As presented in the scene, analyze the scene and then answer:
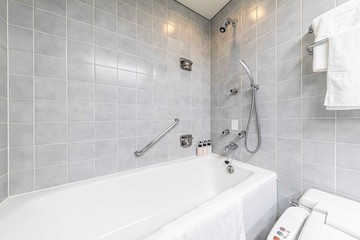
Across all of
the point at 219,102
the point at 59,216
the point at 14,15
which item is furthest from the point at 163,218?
the point at 14,15

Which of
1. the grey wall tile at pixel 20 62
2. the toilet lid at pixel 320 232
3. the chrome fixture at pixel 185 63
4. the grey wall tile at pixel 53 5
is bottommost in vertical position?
the toilet lid at pixel 320 232

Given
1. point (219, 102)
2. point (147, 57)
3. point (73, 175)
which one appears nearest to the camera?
point (73, 175)

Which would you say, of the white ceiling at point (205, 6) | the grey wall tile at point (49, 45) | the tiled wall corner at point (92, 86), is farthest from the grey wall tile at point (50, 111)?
the white ceiling at point (205, 6)

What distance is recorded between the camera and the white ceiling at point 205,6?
5.03 ft

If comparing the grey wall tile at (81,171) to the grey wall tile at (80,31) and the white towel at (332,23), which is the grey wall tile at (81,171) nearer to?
the grey wall tile at (80,31)

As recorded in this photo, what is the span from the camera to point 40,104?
3.09ft

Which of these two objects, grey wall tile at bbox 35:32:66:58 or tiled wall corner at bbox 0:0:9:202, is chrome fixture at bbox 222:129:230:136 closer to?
grey wall tile at bbox 35:32:66:58

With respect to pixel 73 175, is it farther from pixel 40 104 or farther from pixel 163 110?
pixel 163 110

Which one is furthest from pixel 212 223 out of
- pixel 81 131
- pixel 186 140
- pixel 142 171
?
pixel 81 131

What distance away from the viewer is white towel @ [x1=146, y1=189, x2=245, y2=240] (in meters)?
0.56

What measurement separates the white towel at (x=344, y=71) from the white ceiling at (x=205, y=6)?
4.10ft

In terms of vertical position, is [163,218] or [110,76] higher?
[110,76]

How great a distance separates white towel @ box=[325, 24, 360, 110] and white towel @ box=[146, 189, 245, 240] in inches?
30.5

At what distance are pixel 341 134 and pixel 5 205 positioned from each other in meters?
2.08
